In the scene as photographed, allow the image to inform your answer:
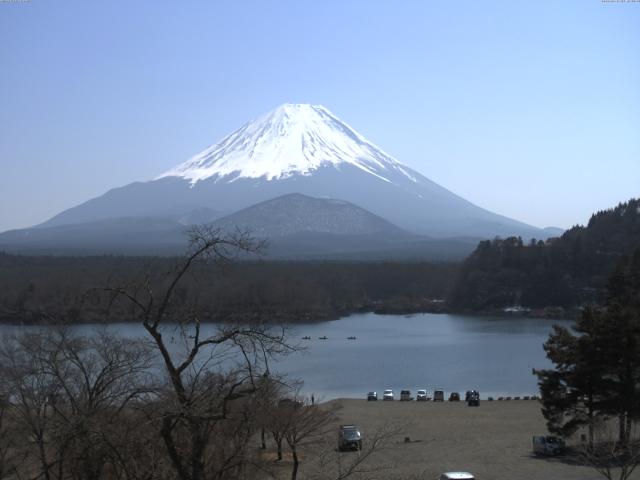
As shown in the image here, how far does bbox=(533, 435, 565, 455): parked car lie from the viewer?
997 centimetres

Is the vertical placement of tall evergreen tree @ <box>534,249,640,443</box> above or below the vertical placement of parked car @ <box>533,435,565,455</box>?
above

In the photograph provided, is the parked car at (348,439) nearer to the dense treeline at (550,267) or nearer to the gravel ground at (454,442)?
the gravel ground at (454,442)

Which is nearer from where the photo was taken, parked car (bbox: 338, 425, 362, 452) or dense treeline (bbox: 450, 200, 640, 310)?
parked car (bbox: 338, 425, 362, 452)

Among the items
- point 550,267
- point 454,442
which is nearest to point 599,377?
point 454,442

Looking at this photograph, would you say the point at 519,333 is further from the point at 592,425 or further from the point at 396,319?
the point at 592,425

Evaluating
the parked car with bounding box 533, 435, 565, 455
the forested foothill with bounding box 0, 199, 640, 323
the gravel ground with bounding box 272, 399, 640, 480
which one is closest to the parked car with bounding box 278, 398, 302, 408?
the gravel ground with bounding box 272, 399, 640, 480

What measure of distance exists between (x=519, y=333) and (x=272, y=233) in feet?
245

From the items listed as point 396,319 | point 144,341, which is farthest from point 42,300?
point 144,341

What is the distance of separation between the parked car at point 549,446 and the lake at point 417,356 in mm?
4659

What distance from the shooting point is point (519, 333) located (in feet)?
109

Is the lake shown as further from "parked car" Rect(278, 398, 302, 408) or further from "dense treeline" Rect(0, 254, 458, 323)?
"parked car" Rect(278, 398, 302, 408)

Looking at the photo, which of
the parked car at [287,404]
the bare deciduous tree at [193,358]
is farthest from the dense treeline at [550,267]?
the bare deciduous tree at [193,358]

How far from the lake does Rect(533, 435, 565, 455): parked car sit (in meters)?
4.66

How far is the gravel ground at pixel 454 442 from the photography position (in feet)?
29.0
